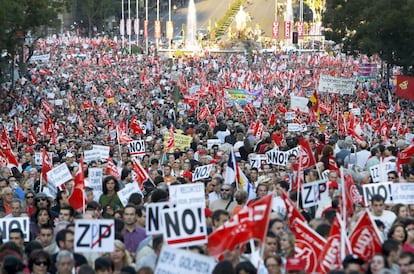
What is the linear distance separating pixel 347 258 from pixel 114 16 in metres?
138

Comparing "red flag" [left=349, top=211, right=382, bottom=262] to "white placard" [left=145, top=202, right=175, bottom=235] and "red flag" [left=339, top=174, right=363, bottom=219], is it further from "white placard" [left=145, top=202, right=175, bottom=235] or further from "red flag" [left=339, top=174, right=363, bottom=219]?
"white placard" [left=145, top=202, right=175, bottom=235]

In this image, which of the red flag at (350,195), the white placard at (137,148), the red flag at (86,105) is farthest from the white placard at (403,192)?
the red flag at (86,105)

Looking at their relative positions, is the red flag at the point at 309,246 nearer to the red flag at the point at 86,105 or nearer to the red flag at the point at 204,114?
the red flag at the point at 204,114

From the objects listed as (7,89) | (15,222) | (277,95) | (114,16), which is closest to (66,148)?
(15,222)

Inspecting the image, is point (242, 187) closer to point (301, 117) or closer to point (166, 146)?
point (166, 146)

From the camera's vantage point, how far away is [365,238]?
1159 cm

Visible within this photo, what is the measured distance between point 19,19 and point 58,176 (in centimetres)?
3385

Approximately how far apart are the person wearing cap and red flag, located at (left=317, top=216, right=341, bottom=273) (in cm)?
28

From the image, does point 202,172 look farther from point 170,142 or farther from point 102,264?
point 102,264

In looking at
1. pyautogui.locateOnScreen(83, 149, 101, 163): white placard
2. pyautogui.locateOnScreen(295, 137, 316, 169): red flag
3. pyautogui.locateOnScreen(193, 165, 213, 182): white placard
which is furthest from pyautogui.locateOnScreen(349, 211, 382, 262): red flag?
pyautogui.locateOnScreen(83, 149, 101, 163): white placard

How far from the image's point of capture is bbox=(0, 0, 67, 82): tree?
47969 mm

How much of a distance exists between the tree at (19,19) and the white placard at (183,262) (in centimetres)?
3698

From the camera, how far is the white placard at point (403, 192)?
14531 millimetres

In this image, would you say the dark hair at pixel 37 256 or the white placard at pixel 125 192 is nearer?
the dark hair at pixel 37 256
